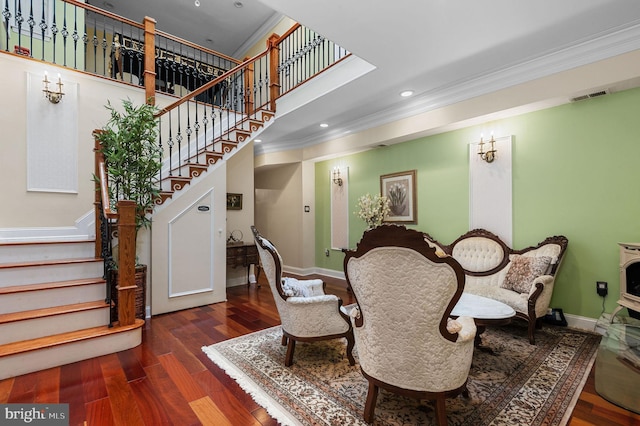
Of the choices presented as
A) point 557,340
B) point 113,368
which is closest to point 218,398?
point 113,368

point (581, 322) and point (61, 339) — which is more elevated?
point (61, 339)

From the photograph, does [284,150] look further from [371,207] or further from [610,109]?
[610,109]

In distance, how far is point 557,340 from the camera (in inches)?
116

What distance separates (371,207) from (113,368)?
4.10 m

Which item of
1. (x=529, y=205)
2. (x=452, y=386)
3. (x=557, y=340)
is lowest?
(x=557, y=340)

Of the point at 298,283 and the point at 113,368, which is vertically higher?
the point at 298,283

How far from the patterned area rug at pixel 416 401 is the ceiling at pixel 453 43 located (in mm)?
2730

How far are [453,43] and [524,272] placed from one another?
262 cm

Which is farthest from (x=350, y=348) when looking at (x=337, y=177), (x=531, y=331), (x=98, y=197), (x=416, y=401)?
(x=337, y=177)

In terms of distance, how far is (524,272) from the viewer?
3.21 meters

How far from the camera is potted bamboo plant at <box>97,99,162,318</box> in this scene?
319 centimetres

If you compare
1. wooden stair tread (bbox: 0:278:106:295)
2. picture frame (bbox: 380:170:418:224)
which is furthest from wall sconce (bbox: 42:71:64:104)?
picture frame (bbox: 380:170:418:224)

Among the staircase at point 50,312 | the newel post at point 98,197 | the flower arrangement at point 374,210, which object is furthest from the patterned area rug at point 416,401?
the flower arrangement at point 374,210

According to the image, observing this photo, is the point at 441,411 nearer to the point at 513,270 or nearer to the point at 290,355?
the point at 290,355
